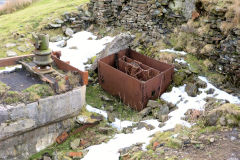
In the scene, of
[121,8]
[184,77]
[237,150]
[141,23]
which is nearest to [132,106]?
[184,77]

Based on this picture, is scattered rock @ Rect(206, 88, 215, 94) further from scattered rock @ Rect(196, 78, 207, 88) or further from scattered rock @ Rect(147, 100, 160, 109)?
scattered rock @ Rect(147, 100, 160, 109)

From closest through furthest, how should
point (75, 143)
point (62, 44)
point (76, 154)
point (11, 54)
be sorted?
point (76, 154) → point (75, 143) → point (11, 54) → point (62, 44)

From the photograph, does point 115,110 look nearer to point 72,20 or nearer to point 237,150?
point 237,150

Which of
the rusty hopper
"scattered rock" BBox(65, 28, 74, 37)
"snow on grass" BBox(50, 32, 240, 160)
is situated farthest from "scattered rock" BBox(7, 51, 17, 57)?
the rusty hopper

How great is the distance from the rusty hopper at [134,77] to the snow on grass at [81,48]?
1.60 meters

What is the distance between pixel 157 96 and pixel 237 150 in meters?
3.32

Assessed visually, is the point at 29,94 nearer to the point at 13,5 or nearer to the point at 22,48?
the point at 22,48

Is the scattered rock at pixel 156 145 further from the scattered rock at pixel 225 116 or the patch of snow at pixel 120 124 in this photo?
the patch of snow at pixel 120 124

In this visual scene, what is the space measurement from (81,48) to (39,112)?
5481 mm

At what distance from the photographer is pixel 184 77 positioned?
7746 mm

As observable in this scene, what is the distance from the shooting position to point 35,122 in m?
5.54

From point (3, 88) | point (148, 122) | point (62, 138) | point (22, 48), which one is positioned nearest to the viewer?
point (3, 88)

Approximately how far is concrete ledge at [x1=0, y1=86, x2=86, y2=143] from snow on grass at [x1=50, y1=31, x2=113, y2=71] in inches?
134

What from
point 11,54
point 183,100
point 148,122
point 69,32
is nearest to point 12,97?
point 148,122
